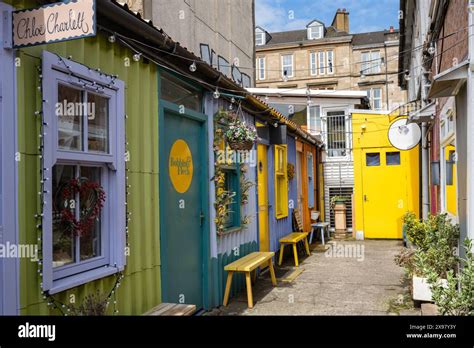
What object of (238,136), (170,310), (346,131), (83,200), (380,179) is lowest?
(170,310)

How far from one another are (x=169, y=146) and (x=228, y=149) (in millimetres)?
1817

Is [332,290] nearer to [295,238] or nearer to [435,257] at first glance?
[435,257]

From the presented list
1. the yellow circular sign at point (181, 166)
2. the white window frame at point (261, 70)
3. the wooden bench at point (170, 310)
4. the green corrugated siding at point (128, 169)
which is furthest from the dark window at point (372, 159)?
the white window frame at point (261, 70)

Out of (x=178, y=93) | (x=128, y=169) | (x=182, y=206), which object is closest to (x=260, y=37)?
(x=178, y=93)

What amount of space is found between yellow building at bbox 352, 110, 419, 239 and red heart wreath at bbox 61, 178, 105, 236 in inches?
462

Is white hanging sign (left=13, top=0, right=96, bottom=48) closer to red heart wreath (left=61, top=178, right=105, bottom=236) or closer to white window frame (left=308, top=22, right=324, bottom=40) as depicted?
red heart wreath (left=61, top=178, right=105, bottom=236)

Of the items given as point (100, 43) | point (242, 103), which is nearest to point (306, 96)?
point (242, 103)

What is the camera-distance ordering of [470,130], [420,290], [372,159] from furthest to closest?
[372,159]
[420,290]
[470,130]

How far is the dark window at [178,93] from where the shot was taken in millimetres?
5086

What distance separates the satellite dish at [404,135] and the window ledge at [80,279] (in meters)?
7.45

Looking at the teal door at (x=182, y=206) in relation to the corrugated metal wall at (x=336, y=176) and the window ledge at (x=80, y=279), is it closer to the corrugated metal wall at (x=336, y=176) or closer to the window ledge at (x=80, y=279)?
the window ledge at (x=80, y=279)

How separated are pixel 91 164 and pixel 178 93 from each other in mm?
1987

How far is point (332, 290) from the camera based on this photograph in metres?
7.34
